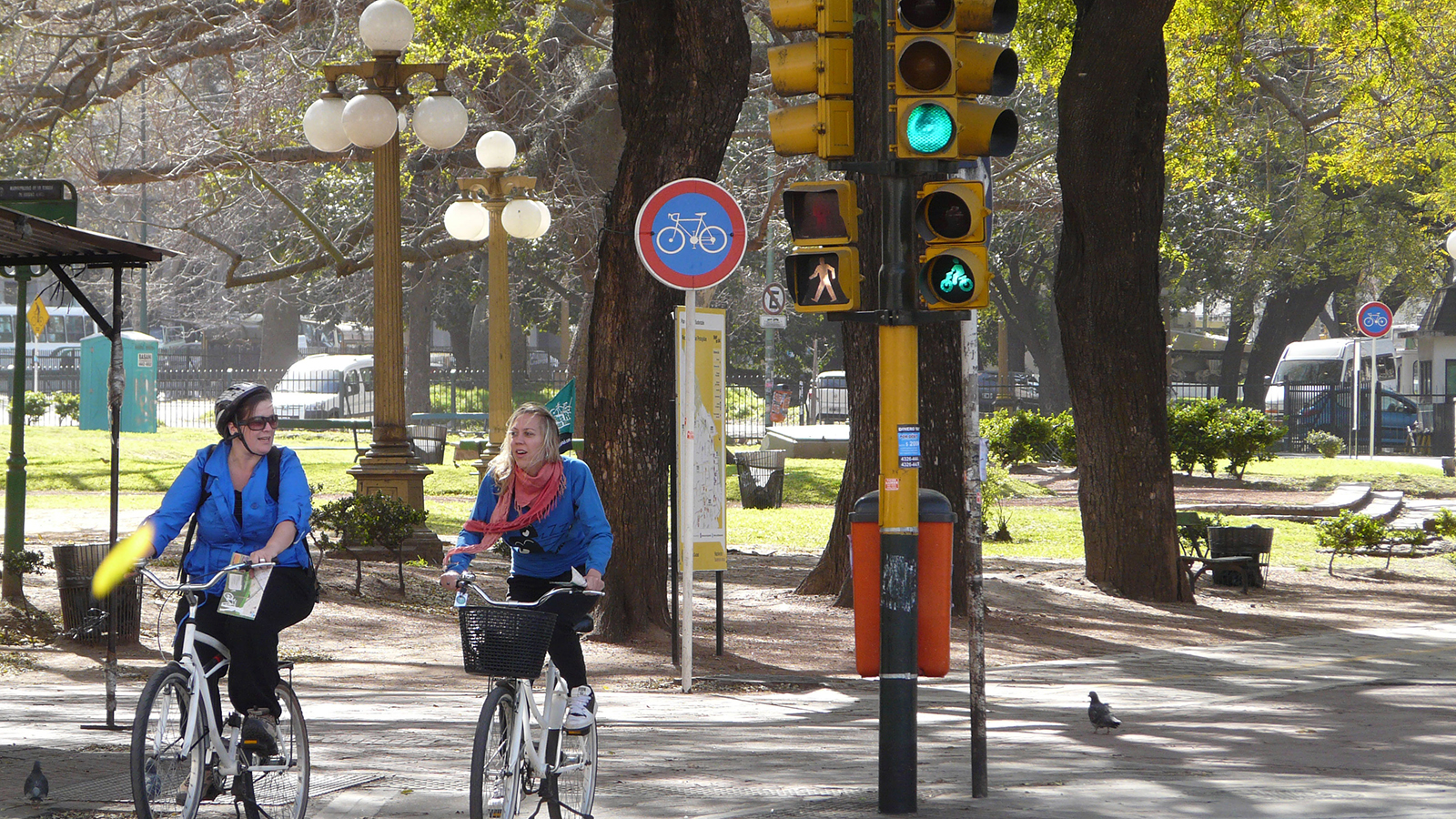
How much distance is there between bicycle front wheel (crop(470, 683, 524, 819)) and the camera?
5020mm

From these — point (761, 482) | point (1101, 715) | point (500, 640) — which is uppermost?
point (500, 640)

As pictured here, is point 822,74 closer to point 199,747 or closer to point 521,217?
point 199,747

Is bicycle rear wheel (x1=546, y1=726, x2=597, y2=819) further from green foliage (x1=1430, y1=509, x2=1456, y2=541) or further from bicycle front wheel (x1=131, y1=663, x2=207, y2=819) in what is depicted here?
green foliage (x1=1430, y1=509, x2=1456, y2=541)

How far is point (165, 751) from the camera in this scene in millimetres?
5215

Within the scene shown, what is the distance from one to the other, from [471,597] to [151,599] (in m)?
7.75

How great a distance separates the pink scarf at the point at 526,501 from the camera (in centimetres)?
564

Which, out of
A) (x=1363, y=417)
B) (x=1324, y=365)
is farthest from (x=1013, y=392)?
(x=1363, y=417)

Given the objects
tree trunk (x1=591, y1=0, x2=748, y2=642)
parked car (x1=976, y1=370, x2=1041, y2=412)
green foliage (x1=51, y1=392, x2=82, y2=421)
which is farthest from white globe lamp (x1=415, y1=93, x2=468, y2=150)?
parked car (x1=976, y1=370, x2=1041, y2=412)

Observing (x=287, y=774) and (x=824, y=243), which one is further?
(x=824, y=243)

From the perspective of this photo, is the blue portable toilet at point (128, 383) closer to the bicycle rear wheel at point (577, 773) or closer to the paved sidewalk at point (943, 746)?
the paved sidewalk at point (943, 746)

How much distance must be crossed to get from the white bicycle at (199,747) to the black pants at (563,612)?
2.94 feet

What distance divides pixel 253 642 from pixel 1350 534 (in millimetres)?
14249

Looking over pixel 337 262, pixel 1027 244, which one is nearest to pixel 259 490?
pixel 337 262

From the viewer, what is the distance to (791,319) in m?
57.2
